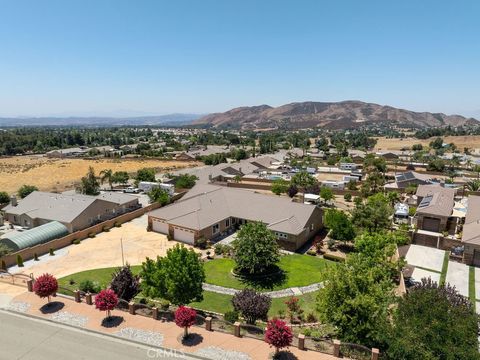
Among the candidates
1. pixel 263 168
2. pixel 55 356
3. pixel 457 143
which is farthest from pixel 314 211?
pixel 457 143

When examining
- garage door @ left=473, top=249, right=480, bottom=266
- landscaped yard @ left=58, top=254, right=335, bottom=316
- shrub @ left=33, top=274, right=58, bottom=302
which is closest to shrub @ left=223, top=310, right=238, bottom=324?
landscaped yard @ left=58, top=254, right=335, bottom=316

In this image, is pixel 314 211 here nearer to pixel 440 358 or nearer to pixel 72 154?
pixel 440 358

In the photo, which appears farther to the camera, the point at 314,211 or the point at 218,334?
the point at 314,211

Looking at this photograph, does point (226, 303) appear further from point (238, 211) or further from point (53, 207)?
point (53, 207)

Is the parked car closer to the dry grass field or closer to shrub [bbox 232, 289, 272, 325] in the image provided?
A: the dry grass field

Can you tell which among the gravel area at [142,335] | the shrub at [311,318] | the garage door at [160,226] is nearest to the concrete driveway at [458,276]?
the shrub at [311,318]

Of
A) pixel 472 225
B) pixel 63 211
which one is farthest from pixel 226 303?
pixel 472 225

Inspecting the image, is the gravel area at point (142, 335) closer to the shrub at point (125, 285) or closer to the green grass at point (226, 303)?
the shrub at point (125, 285)
